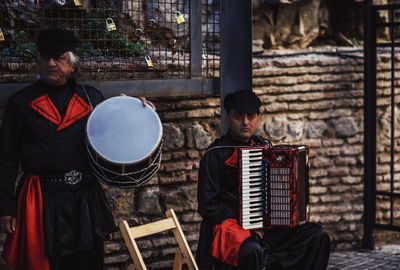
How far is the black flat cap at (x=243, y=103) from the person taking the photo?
539 centimetres

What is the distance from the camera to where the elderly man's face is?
4.81 metres

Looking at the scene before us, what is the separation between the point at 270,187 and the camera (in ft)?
17.2

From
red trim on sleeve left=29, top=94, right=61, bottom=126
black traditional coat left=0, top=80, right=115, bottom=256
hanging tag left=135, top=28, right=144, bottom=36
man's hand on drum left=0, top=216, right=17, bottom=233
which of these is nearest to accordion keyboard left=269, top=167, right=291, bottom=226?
black traditional coat left=0, top=80, right=115, bottom=256

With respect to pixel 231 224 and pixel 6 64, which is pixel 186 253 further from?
pixel 6 64

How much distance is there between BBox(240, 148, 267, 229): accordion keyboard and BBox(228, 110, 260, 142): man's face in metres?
0.27

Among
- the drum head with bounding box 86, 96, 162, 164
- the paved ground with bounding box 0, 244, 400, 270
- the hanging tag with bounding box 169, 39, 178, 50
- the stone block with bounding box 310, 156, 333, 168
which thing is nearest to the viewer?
the drum head with bounding box 86, 96, 162, 164

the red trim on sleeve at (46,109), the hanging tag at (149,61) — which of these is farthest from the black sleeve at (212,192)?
the hanging tag at (149,61)

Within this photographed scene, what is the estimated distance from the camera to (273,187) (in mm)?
5234

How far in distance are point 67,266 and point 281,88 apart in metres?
3.39

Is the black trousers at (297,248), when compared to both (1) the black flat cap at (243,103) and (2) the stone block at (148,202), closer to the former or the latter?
(1) the black flat cap at (243,103)

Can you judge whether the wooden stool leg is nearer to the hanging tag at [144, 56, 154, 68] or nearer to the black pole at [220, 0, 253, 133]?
the black pole at [220, 0, 253, 133]

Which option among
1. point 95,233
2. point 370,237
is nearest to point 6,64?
point 95,233

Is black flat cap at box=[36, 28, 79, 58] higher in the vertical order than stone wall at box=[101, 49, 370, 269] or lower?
higher

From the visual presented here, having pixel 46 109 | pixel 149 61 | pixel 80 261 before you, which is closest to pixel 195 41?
pixel 149 61
